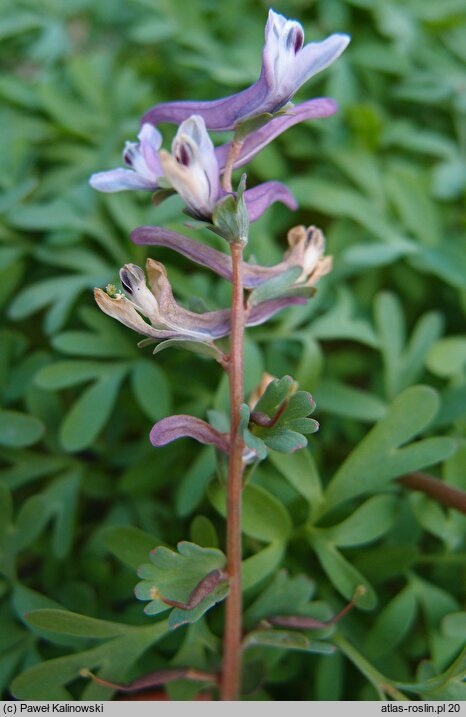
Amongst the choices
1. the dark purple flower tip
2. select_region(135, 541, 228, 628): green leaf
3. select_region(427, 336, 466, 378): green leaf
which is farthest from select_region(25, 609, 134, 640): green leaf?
select_region(427, 336, 466, 378): green leaf

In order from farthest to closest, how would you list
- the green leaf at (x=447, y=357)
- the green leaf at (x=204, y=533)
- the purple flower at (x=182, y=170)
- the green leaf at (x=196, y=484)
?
the green leaf at (x=447, y=357) < the green leaf at (x=196, y=484) < the green leaf at (x=204, y=533) < the purple flower at (x=182, y=170)

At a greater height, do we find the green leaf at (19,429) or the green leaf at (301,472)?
the green leaf at (19,429)

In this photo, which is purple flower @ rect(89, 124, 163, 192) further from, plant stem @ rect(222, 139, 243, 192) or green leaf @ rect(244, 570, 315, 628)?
green leaf @ rect(244, 570, 315, 628)

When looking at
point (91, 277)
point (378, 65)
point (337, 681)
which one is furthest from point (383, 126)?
point (337, 681)

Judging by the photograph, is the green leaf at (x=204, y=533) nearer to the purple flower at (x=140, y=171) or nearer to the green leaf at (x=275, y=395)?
the green leaf at (x=275, y=395)

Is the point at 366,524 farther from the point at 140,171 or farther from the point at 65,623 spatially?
the point at 140,171

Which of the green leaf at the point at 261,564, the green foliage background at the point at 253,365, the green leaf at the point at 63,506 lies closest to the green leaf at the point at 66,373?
the green foliage background at the point at 253,365
